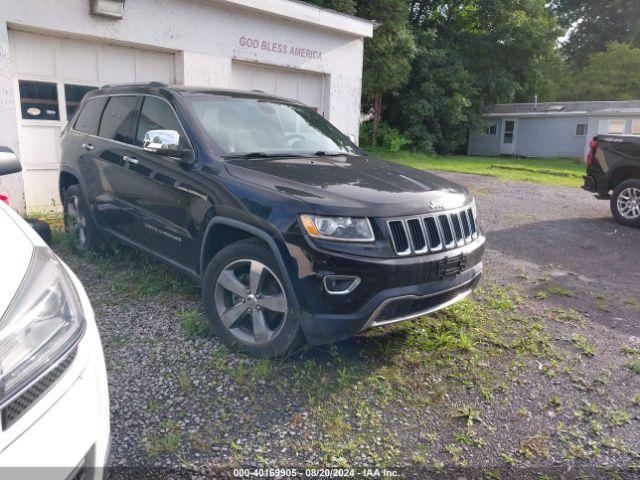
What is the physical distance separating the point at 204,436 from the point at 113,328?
4.96 feet

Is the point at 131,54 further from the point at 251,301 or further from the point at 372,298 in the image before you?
the point at 372,298

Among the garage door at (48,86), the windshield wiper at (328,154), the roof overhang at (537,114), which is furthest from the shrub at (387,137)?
the windshield wiper at (328,154)

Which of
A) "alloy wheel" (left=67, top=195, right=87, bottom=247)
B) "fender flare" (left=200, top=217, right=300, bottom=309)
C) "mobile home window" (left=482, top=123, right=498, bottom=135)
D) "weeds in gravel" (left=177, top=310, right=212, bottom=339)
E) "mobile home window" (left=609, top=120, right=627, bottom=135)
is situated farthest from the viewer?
"mobile home window" (left=482, top=123, right=498, bottom=135)

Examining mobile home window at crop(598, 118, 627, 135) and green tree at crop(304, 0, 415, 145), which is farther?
mobile home window at crop(598, 118, 627, 135)

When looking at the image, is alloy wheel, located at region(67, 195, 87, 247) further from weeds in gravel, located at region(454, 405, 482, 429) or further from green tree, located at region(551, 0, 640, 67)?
green tree, located at region(551, 0, 640, 67)

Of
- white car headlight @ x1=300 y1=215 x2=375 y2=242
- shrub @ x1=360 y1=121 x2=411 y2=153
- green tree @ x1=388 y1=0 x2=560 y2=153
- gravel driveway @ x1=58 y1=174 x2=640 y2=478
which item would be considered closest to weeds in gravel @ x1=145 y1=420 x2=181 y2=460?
gravel driveway @ x1=58 y1=174 x2=640 y2=478

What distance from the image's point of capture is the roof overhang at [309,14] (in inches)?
388

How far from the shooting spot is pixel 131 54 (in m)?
8.65

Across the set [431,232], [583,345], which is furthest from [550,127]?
[431,232]

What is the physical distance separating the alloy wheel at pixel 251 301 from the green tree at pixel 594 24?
4590cm

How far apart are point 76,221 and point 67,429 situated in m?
4.51

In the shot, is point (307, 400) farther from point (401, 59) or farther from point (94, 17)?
point (401, 59)

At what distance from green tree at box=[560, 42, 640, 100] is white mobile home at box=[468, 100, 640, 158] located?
20.7ft

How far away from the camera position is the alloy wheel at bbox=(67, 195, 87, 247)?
17.9 feet
